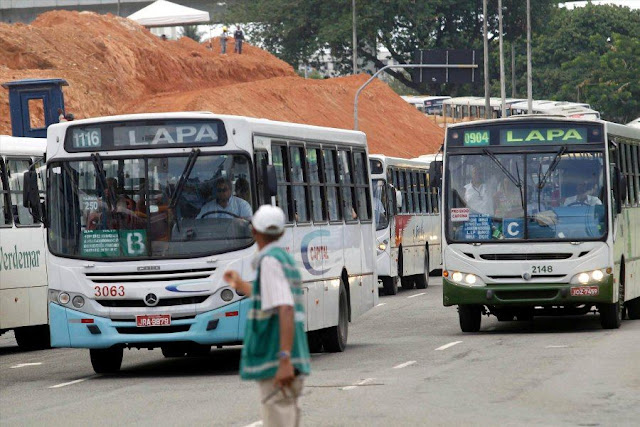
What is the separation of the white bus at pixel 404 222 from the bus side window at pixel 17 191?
12502 millimetres

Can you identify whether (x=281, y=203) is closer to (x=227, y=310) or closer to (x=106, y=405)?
(x=227, y=310)

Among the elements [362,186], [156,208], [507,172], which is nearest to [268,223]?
[156,208]

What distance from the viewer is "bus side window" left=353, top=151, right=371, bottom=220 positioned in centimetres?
2097

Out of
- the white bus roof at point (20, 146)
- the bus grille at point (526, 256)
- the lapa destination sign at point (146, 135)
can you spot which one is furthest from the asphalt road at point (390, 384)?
the white bus roof at point (20, 146)

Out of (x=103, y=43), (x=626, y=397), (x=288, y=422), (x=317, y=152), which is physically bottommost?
(x=626, y=397)

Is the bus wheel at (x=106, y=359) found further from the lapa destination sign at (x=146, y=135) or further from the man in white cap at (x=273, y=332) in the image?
the man in white cap at (x=273, y=332)

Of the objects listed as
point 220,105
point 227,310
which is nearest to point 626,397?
point 227,310

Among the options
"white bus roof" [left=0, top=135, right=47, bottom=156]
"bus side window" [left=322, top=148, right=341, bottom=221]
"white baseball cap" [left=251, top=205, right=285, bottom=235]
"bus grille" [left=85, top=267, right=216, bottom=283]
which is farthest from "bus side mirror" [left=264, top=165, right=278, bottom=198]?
"white baseball cap" [left=251, top=205, right=285, bottom=235]

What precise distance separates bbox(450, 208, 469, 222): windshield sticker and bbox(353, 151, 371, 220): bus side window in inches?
45.2

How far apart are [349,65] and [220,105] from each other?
124 ft

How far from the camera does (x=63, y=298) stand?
16688mm

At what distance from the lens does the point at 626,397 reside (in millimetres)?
13672

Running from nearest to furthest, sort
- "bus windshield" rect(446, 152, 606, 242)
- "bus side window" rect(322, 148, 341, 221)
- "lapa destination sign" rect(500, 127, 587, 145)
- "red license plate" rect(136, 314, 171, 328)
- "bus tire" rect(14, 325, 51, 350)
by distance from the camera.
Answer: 1. "red license plate" rect(136, 314, 171, 328)
2. "bus side window" rect(322, 148, 341, 221)
3. "bus windshield" rect(446, 152, 606, 242)
4. "lapa destination sign" rect(500, 127, 587, 145)
5. "bus tire" rect(14, 325, 51, 350)

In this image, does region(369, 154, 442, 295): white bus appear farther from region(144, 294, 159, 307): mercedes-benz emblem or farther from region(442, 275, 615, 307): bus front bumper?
region(144, 294, 159, 307): mercedes-benz emblem
